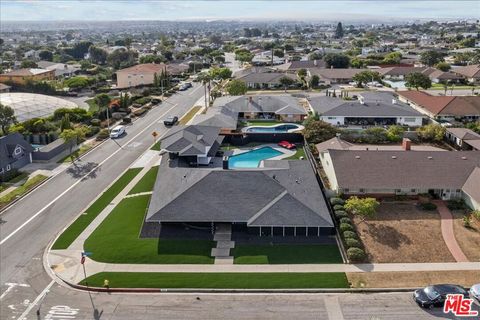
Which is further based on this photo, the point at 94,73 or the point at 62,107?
the point at 94,73

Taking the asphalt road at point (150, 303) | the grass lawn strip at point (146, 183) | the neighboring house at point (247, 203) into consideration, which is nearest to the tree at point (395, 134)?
the neighboring house at point (247, 203)

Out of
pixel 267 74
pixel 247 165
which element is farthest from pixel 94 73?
pixel 247 165

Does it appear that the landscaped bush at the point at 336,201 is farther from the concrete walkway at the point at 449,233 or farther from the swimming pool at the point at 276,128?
the swimming pool at the point at 276,128

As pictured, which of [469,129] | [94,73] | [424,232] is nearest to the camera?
[424,232]

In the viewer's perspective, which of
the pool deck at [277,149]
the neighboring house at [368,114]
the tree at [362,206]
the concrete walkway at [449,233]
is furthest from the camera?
the neighboring house at [368,114]

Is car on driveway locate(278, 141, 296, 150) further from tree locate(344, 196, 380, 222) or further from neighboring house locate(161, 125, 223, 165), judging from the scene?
tree locate(344, 196, 380, 222)

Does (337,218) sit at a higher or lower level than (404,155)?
lower

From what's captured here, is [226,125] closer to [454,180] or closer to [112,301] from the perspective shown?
[454,180]

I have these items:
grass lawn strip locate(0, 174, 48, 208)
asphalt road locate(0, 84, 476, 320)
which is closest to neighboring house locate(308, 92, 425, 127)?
grass lawn strip locate(0, 174, 48, 208)
